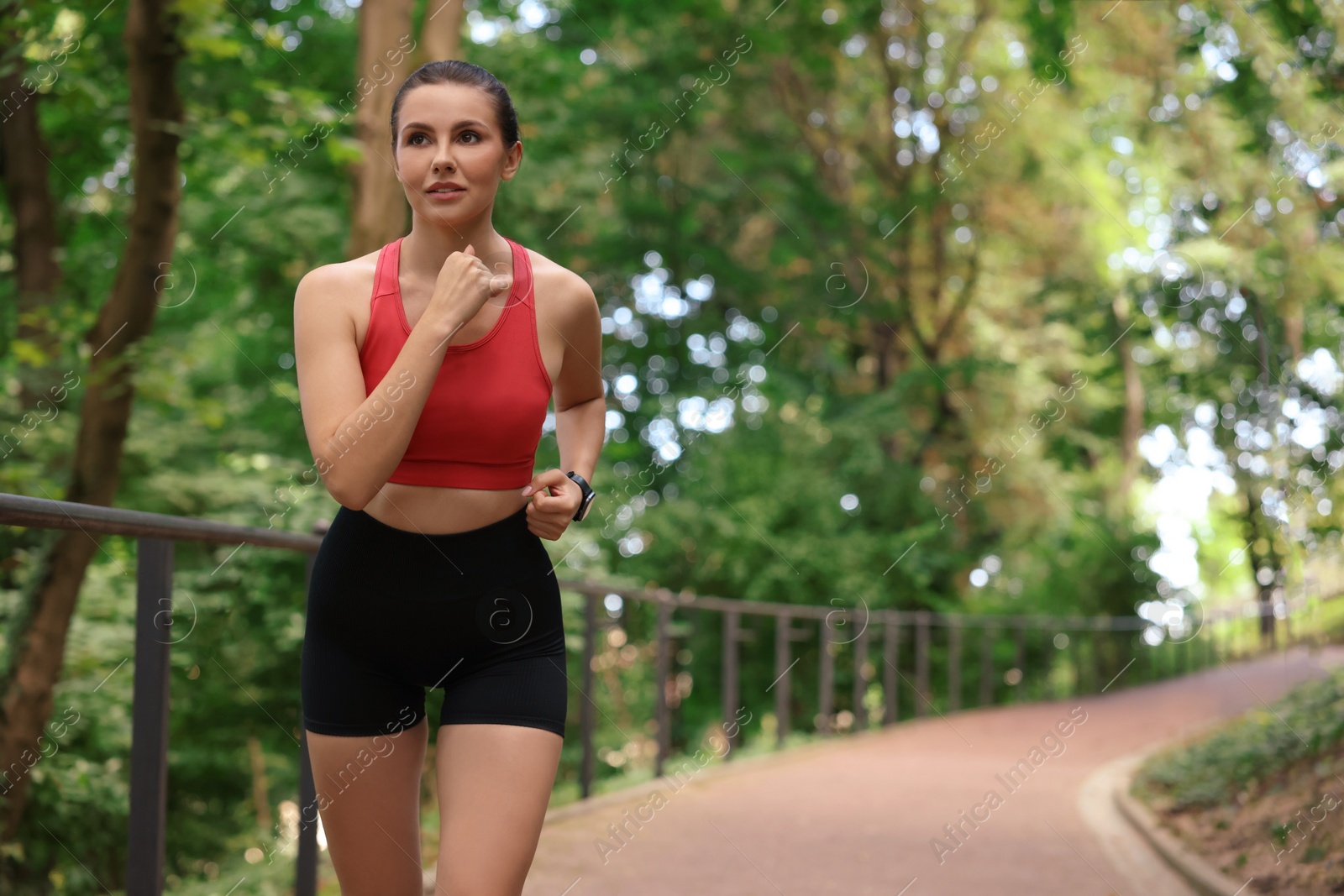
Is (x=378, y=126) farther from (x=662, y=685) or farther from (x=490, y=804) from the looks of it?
(x=490, y=804)

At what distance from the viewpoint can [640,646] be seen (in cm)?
1232

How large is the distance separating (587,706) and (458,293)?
608 cm

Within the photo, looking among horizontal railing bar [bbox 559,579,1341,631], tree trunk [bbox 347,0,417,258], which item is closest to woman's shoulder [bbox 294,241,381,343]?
horizontal railing bar [bbox 559,579,1341,631]

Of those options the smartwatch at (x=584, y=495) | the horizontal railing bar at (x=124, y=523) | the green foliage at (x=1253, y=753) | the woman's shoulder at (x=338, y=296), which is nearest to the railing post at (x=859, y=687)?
the green foliage at (x=1253, y=753)

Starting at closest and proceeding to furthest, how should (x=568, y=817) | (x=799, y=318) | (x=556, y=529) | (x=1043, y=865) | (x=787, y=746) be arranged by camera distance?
1. (x=556, y=529)
2. (x=1043, y=865)
3. (x=568, y=817)
4. (x=787, y=746)
5. (x=799, y=318)

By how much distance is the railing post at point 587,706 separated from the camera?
7.80 m

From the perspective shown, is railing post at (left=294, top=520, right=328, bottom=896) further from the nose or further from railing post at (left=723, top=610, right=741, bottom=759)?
railing post at (left=723, top=610, right=741, bottom=759)

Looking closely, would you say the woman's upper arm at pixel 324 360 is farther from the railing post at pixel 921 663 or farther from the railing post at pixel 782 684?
the railing post at pixel 921 663

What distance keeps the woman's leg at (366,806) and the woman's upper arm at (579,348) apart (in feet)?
2.34

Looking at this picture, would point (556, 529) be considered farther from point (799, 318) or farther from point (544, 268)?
point (799, 318)

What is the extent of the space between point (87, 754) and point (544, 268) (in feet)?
18.4

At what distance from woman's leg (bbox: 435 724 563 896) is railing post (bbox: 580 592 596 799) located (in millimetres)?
5530

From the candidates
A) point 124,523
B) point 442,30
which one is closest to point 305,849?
point 124,523

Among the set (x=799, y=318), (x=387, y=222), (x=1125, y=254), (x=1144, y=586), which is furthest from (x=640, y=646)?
(x=1144, y=586)
